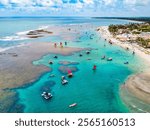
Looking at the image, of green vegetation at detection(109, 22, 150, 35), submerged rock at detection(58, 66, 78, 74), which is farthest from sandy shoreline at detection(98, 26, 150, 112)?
green vegetation at detection(109, 22, 150, 35)

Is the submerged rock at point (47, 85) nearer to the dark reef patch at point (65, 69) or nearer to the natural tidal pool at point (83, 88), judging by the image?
the natural tidal pool at point (83, 88)

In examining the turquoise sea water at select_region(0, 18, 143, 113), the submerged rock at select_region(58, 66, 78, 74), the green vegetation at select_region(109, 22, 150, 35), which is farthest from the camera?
the green vegetation at select_region(109, 22, 150, 35)

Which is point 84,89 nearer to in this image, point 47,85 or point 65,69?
point 47,85

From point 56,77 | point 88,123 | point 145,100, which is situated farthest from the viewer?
point 56,77

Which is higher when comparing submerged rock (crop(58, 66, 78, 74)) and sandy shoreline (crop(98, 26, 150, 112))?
sandy shoreline (crop(98, 26, 150, 112))

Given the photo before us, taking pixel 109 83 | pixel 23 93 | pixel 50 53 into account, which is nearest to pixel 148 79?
pixel 109 83

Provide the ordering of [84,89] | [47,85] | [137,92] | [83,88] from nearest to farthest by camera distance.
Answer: [137,92], [84,89], [83,88], [47,85]

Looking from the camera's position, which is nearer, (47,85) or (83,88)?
(83,88)

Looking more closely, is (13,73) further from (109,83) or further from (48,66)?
(109,83)

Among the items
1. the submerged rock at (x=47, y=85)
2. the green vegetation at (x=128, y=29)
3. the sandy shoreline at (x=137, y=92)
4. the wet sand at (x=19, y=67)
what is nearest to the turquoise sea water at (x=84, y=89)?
the submerged rock at (x=47, y=85)

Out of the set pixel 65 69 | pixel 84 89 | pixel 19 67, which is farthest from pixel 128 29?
pixel 84 89

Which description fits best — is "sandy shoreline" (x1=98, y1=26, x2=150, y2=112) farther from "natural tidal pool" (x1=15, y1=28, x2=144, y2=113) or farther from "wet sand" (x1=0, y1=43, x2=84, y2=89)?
"wet sand" (x1=0, y1=43, x2=84, y2=89)
